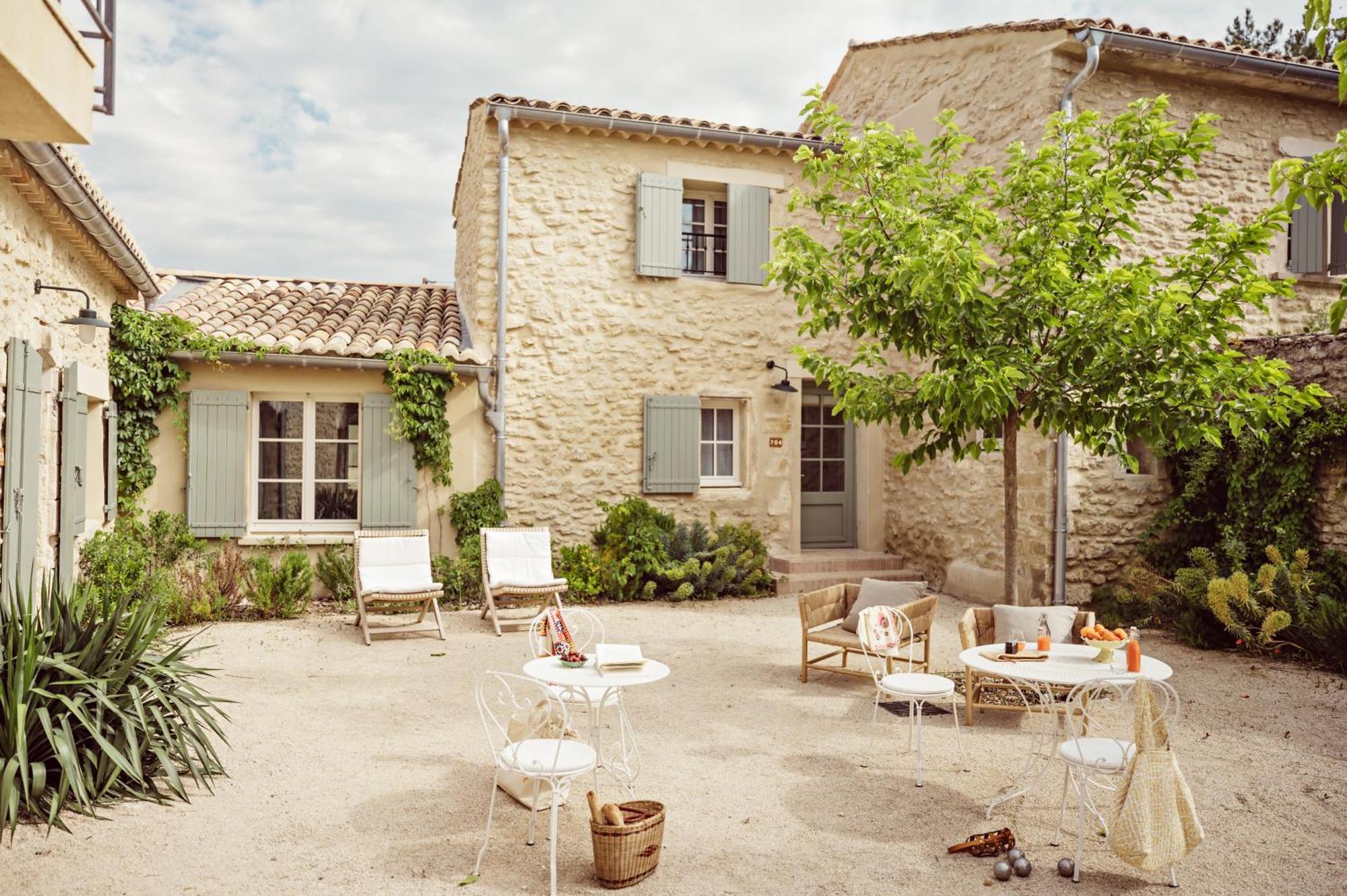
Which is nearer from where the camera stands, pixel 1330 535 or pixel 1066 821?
pixel 1066 821

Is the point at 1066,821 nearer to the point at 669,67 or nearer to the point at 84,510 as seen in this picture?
the point at 84,510

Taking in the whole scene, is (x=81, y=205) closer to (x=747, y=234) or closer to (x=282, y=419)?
(x=282, y=419)

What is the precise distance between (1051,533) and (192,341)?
833cm

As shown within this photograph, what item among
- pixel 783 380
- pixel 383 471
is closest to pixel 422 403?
pixel 383 471

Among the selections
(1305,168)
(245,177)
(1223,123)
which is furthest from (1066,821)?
(245,177)

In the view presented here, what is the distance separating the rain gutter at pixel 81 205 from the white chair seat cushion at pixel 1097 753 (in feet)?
18.2

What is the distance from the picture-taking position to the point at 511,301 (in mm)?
9602

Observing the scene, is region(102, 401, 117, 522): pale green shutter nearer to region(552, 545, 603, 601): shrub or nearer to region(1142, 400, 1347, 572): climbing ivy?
region(552, 545, 603, 601): shrub

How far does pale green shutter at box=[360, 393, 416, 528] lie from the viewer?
8.97 meters

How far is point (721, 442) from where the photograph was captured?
34.6 ft

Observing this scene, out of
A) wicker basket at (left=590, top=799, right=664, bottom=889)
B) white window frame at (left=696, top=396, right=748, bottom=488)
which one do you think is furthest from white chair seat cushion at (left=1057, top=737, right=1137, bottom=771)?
white window frame at (left=696, top=396, right=748, bottom=488)

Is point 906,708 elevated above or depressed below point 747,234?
below

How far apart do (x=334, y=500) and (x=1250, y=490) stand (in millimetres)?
8636

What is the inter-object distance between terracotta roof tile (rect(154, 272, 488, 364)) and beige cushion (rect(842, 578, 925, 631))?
4726 mm
